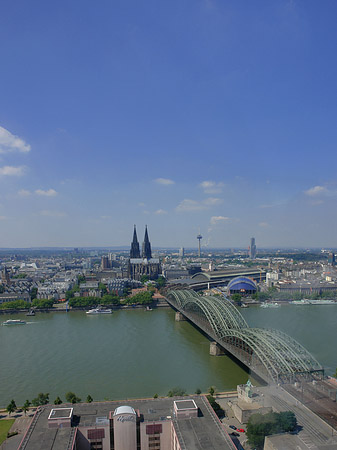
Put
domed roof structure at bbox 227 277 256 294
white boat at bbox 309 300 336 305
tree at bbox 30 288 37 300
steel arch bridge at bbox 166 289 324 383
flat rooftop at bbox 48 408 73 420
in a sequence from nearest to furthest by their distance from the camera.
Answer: flat rooftop at bbox 48 408 73 420, steel arch bridge at bbox 166 289 324 383, white boat at bbox 309 300 336 305, tree at bbox 30 288 37 300, domed roof structure at bbox 227 277 256 294

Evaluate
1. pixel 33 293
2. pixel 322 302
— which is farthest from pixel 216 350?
pixel 33 293

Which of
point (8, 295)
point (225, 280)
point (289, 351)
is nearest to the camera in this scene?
point (289, 351)

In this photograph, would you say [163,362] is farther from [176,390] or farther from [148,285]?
[148,285]

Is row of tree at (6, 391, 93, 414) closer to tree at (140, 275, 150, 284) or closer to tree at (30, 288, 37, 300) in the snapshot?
tree at (30, 288, 37, 300)

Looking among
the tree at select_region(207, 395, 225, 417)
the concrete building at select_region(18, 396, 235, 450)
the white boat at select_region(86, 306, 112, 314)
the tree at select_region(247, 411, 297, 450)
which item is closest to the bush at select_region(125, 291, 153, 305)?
the white boat at select_region(86, 306, 112, 314)

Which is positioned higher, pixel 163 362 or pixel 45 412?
pixel 45 412

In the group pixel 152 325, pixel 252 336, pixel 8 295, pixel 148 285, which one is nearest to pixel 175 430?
pixel 252 336
